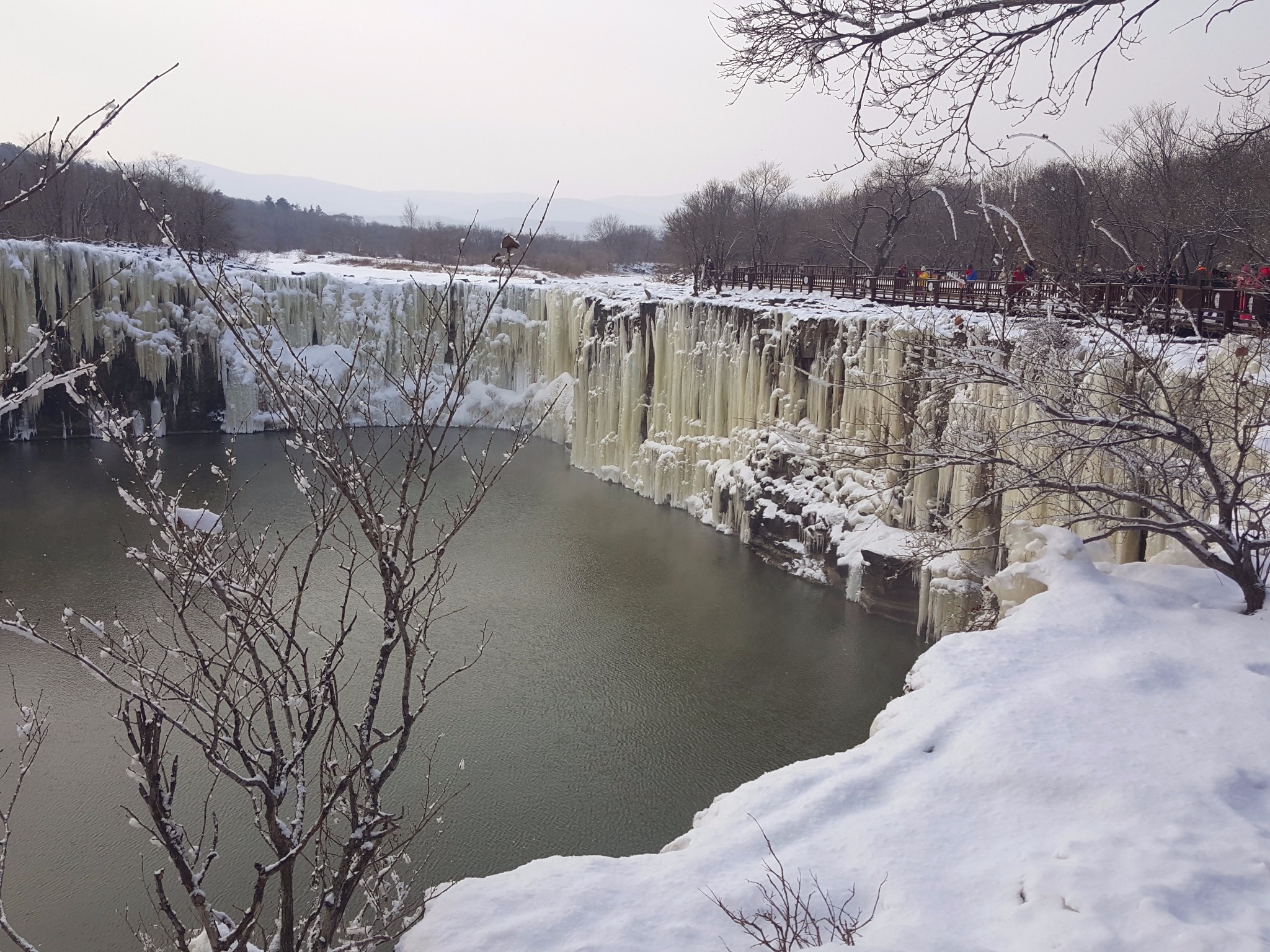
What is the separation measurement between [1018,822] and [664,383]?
1663cm

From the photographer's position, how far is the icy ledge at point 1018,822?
3.18 metres

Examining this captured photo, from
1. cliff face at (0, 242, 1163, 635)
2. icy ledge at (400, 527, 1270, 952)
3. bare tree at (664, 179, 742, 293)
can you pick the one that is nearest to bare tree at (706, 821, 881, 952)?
icy ledge at (400, 527, 1270, 952)

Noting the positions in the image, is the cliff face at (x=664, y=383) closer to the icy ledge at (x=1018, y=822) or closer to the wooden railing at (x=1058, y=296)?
the wooden railing at (x=1058, y=296)

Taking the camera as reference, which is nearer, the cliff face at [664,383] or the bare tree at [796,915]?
the bare tree at [796,915]

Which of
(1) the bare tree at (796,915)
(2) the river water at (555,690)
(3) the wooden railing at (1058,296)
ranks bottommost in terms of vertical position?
(2) the river water at (555,690)

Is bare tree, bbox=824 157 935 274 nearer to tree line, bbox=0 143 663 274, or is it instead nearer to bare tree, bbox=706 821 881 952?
tree line, bbox=0 143 663 274

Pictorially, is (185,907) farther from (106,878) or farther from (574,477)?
(574,477)

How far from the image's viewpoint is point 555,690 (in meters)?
10.3

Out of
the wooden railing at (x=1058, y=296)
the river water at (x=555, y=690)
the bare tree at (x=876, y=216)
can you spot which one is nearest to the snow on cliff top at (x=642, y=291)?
the wooden railing at (x=1058, y=296)

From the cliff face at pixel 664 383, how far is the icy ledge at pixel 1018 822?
175 centimetres

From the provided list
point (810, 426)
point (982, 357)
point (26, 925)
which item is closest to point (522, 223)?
point (982, 357)

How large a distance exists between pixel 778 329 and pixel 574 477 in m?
7.44

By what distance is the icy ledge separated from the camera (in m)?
3.18

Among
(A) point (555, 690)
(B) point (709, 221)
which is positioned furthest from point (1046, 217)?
(B) point (709, 221)
